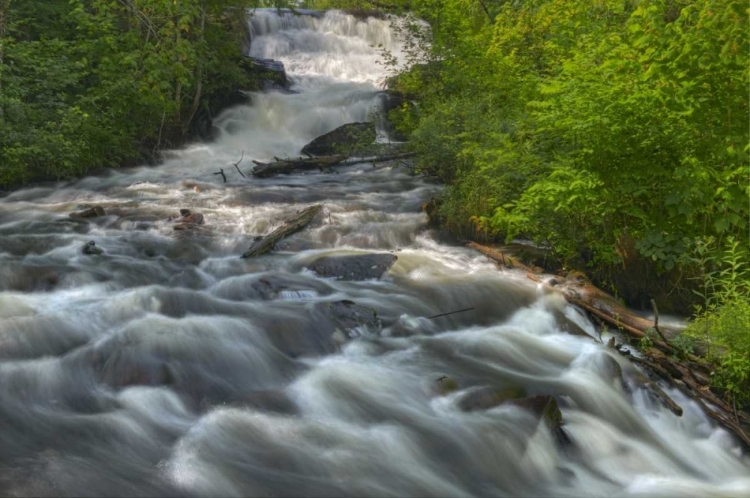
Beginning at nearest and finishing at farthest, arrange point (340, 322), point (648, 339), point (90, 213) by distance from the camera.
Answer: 1. point (648, 339)
2. point (340, 322)
3. point (90, 213)

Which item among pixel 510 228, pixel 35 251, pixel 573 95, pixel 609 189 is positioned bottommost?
pixel 35 251

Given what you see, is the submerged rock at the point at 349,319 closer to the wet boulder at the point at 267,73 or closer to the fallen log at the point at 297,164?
the fallen log at the point at 297,164

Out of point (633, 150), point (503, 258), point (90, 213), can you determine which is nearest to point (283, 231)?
point (503, 258)

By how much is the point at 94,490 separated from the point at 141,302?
9.46ft

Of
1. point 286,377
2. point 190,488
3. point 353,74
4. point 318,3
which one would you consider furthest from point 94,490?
point 318,3

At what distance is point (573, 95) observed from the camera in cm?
619

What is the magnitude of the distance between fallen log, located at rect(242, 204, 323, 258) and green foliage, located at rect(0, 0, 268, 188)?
3594mm

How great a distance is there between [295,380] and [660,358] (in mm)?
2952

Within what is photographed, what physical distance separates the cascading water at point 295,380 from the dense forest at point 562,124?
31.6 inches

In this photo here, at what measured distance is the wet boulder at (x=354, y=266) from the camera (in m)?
7.18

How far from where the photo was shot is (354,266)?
288 inches

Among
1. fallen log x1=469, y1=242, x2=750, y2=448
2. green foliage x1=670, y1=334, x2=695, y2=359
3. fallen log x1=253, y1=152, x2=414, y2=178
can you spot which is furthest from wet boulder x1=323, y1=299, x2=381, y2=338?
fallen log x1=253, y1=152, x2=414, y2=178

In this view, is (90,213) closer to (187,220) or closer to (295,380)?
(187,220)

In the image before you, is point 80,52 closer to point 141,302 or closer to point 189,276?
point 189,276
